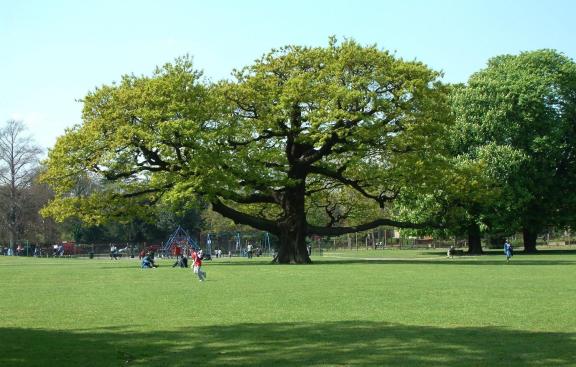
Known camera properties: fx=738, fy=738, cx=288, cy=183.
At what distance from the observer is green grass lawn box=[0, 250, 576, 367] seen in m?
11.0

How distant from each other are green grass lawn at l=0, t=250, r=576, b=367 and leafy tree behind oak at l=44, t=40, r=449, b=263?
65.1 ft

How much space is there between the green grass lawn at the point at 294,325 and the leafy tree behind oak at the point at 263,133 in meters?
19.9

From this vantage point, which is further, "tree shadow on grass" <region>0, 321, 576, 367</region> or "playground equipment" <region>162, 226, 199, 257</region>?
"playground equipment" <region>162, 226, 199, 257</region>

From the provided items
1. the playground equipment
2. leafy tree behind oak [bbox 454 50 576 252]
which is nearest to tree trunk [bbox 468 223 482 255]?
leafy tree behind oak [bbox 454 50 576 252]

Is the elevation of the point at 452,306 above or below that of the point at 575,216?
below

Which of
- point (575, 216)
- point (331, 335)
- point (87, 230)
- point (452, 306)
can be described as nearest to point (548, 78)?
point (575, 216)

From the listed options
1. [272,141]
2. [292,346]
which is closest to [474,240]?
[272,141]

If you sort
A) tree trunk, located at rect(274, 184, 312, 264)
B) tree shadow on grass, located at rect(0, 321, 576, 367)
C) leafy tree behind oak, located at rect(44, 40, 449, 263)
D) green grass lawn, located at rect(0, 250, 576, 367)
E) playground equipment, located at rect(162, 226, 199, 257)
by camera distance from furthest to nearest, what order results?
playground equipment, located at rect(162, 226, 199, 257)
tree trunk, located at rect(274, 184, 312, 264)
leafy tree behind oak, located at rect(44, 40, 449, 263)
green grass lawn, located at rect(0, 250, 576, 367)
tree shadow on grass, located at rect(0, 321, 576, 367)

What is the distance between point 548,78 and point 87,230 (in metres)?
61.2

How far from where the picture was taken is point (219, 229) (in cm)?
9938

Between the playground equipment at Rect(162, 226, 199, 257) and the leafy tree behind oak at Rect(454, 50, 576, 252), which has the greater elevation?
the leafy tree behind oak at Rect(454, 50, 576, 252)

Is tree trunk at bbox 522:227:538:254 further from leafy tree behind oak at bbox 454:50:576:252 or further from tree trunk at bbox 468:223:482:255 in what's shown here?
tree trunk at bbox 468:223:482:255

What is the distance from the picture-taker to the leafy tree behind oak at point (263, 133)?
144 ft

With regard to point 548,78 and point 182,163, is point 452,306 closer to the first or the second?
point 182,163
